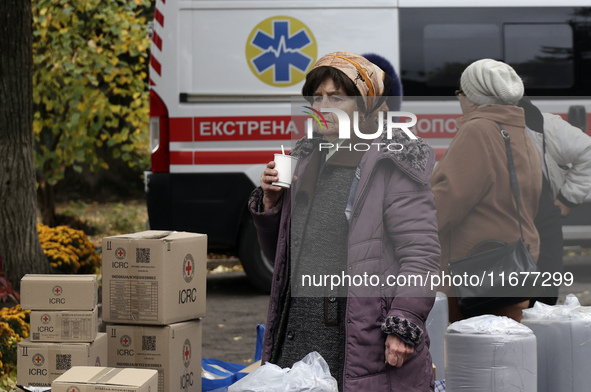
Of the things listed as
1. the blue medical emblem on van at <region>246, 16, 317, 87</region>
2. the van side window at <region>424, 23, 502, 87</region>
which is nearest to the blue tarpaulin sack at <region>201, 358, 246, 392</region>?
the blue medical emblem on van at <region>246, 16, 317, 87</region>

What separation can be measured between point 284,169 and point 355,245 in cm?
36

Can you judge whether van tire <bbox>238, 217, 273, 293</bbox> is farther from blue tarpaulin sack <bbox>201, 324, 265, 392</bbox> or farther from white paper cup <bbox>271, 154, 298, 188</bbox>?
white paper cup <bbox>271, 154, 298, 188</bbox>

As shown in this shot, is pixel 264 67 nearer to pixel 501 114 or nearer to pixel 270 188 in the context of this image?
pixel 501 114

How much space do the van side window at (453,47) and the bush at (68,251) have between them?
362 centimetres

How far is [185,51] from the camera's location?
7.55m

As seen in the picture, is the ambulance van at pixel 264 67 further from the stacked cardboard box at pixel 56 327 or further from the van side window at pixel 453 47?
the stacked cardboard box at pixel 56 327

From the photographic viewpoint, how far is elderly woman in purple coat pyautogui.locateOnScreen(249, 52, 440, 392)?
281 centimetres

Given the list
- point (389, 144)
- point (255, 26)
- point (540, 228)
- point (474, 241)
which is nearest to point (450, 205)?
point (474, 241)

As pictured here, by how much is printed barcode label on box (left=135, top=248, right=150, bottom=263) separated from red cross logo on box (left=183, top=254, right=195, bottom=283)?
198 millimetres

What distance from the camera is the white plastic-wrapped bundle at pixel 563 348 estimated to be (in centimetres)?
355

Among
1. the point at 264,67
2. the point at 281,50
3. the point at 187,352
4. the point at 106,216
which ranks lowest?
the point at 106,216

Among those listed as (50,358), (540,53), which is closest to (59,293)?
(50,358)

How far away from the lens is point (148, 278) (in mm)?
4035

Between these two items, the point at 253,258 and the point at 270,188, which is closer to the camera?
the point at 270,188
